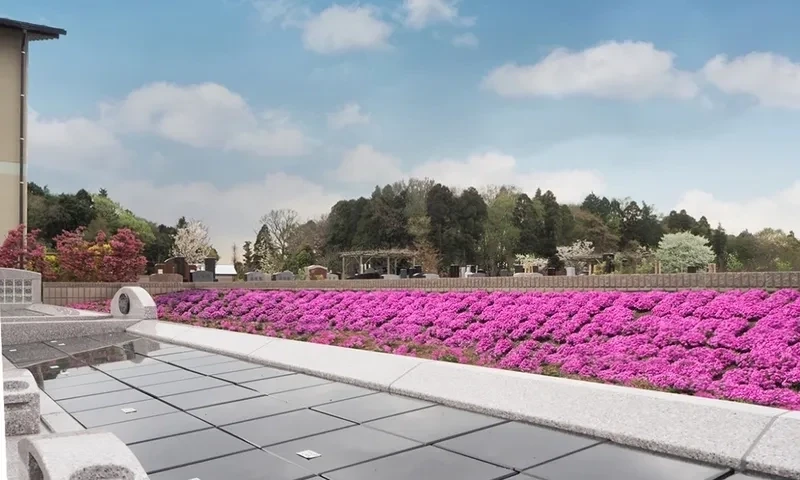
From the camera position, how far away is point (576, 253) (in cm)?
4569

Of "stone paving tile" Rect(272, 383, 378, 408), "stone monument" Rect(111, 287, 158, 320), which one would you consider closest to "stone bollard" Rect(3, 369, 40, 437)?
"stone paving tile" Rect(272, 383, 378, 408)

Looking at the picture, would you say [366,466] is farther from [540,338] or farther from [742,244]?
[742,244]

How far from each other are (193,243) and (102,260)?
85.3 ft

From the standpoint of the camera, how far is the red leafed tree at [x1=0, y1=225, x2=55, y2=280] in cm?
2123

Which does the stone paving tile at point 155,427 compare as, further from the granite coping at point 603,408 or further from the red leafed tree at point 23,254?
the red leafed tree at point 23,254

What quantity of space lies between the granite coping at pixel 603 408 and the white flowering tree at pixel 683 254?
2848cm

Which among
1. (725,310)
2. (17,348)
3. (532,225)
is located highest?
(532,225)

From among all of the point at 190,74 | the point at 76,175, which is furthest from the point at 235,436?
the point at 76,175

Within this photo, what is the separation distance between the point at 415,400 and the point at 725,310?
3837 millimetres

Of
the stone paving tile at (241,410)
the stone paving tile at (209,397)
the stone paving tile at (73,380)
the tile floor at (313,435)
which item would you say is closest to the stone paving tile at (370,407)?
the tile floor at (313,435)

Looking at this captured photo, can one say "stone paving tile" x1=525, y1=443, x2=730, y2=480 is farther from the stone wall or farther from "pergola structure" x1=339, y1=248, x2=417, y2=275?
"pergola structure" x1=339, y1=248, x2=417, y2=275

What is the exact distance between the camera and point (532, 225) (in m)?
52.7

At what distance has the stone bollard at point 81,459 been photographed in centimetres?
247

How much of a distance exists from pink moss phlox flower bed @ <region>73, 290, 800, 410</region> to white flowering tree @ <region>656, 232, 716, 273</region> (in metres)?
24.9
